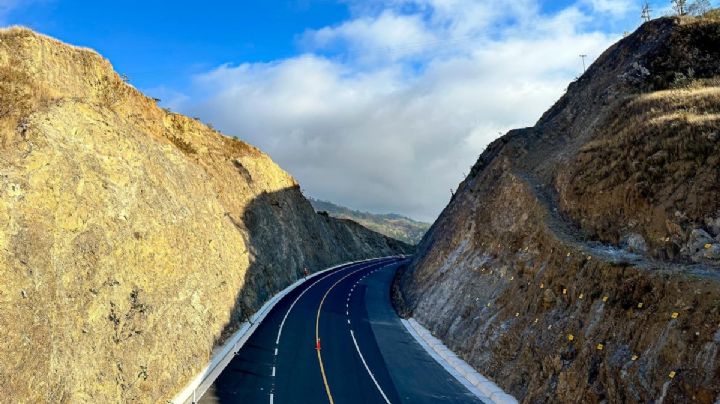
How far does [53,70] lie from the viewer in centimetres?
2384

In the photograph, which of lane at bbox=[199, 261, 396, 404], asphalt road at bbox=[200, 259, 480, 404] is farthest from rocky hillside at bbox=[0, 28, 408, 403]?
asphalt road at bbox=[200, 259, 480, 404]

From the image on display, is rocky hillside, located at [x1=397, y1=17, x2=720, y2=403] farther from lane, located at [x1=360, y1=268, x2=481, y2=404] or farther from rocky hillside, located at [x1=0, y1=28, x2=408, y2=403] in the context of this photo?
rocky hillside, located at [x1=0, y1=28, x2=408, y2=403]

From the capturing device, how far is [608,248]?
18.4 m

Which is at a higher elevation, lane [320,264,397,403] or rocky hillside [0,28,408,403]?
rocky hillside [0,28,408,403]

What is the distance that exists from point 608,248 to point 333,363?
554 inches

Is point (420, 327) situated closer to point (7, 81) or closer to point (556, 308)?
point (556, 308)

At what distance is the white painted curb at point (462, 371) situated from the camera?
1817 cm

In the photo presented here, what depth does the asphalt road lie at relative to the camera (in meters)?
19.6

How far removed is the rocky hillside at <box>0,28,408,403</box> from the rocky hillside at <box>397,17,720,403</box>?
1351 centimetres

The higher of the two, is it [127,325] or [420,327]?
[127,325]

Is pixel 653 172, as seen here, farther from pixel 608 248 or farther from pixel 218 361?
pixel 218 361

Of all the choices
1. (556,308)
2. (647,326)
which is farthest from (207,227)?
(647,326)

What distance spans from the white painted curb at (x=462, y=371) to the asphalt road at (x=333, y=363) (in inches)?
17.2

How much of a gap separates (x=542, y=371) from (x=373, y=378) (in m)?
8.20
